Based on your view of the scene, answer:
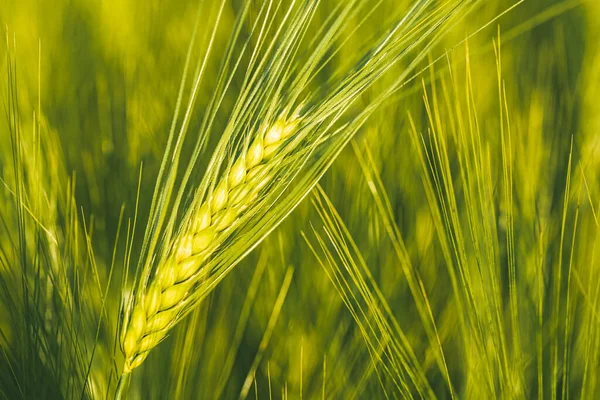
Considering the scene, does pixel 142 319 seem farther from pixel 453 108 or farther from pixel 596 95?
pixel 596 95

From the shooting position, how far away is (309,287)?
1.94 ft

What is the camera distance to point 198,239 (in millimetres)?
373

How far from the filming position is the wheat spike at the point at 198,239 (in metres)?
0.37

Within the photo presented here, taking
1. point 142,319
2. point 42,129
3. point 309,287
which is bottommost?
point 142,319

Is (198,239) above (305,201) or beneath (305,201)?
beneath

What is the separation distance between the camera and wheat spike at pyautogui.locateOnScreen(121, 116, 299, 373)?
37cm

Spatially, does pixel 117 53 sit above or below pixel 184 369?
above

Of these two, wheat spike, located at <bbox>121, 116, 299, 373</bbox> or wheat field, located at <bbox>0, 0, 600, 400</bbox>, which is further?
wheat field, located at <bbox>0, 0, 600, 400</bbox>

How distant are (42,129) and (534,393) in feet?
1.84

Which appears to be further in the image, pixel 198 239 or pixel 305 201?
pixel 305 201

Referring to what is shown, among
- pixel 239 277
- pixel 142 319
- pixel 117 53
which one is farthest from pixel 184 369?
pixel 117 53

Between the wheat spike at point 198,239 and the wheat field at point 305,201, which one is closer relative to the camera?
the wheat spike at point 198,239

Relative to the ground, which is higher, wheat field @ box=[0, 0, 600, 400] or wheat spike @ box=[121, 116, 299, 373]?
wheat field @ box=[0, 0, 600, 400]

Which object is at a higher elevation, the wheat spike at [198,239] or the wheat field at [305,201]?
the wheat field at [305,201]
